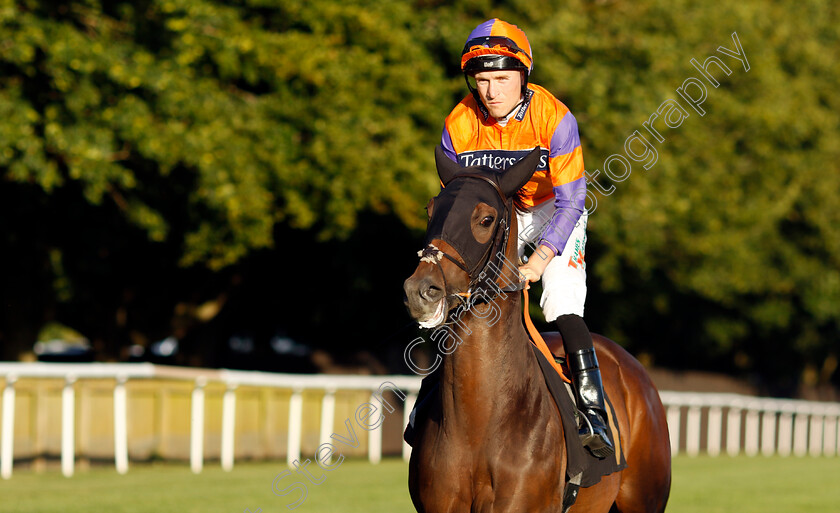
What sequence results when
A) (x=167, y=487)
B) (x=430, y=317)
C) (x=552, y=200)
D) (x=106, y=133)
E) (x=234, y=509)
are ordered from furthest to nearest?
1. (x=106, y=133)
2. (x=167, y=487)
3. (x=234, y=509)
4. (x=552, y=200)
5. (x=430, y=317)

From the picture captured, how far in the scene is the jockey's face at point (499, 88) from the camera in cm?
548

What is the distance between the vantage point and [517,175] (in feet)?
16.2

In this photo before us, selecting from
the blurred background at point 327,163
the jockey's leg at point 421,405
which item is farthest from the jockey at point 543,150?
the blurred background at point 327,163

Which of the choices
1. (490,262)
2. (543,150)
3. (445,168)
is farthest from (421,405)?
→ (543,150)

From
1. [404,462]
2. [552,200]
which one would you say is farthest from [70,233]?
[552,200]

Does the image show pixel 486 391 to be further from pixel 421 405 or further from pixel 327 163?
pixel 327 163

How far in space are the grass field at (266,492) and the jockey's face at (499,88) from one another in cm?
559

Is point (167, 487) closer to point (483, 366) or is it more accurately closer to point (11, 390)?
point (11, 390)

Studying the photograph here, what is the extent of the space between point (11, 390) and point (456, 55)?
8.82 meters

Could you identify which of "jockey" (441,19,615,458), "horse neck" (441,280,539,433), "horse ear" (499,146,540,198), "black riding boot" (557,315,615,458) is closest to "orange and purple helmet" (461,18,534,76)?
"jockey" (441,19,615,458)

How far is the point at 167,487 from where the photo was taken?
39.5 feet

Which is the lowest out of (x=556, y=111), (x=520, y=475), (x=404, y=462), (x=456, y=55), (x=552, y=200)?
(x=404, y=462)

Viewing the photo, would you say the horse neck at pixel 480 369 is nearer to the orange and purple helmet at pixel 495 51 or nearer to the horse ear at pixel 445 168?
the horse ear at pixel 445 168

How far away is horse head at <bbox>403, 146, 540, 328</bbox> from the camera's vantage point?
4.33 m
